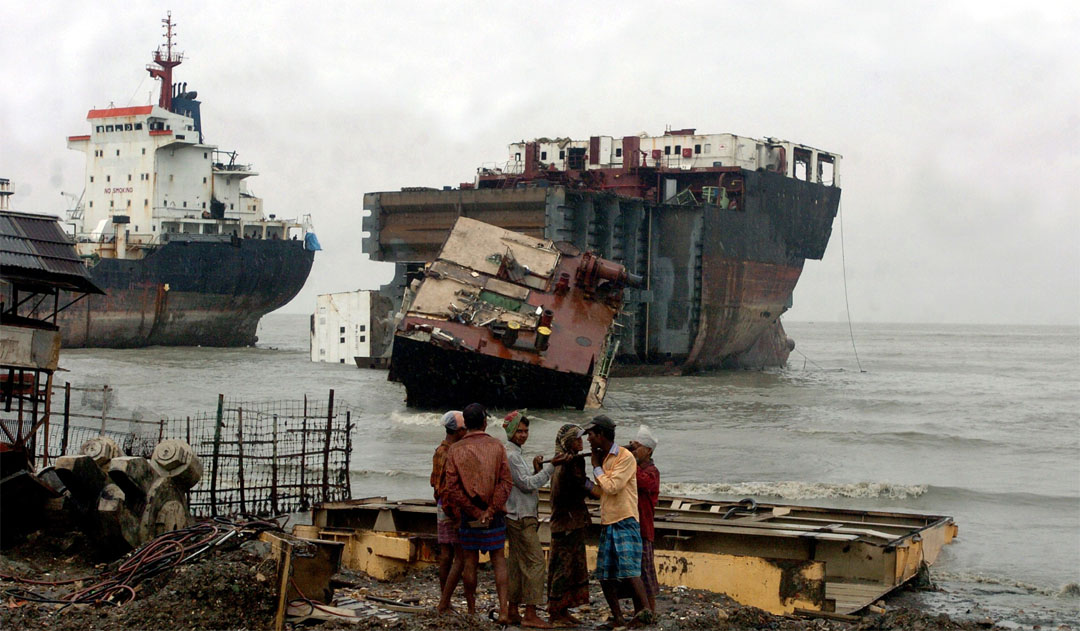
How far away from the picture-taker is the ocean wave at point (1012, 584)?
10.5m

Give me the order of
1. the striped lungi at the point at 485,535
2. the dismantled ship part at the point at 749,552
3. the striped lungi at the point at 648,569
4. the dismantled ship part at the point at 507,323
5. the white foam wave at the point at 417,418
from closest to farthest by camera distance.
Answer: the striped lungi at the point at 485,535 < the striped lungi at the point at 648,569 < the dismantled ship part at the point at 749,552 < the dismantled ship part at the point at 507,323 < the white foam wave at the point at 417,418

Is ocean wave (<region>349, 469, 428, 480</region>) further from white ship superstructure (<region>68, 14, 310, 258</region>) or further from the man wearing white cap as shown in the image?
white ship superstructure (<region>68, 14, 310, 258</region>)

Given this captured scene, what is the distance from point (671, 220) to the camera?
1497 inches

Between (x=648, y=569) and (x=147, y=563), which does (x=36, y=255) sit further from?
(x=648, y=569)

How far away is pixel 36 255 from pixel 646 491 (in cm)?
584

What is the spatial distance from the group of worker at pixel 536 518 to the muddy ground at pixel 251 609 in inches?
9.0

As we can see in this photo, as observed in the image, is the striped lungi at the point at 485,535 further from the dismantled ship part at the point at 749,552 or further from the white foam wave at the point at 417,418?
the white foam wave at the point at 417,418

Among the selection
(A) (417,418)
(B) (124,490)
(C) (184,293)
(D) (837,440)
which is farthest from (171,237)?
(B) (124,490)

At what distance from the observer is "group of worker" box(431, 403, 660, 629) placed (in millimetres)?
6910

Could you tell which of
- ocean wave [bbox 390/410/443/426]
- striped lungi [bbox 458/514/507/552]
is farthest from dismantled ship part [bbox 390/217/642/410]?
striped lungi [bbox 458/514/507/552]

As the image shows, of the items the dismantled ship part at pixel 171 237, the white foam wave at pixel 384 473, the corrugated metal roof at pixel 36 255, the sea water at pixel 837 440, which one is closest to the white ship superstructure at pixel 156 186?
the dismantled ship part at pixel 171 237

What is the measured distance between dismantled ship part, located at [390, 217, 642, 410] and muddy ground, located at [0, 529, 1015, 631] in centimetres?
1465

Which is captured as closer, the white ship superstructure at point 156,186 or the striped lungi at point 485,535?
the striped lungi at point 485,535

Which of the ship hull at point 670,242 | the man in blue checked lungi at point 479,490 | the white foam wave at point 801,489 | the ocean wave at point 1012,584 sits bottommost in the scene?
the ocean wave at point 1012,584
